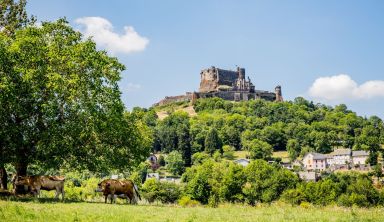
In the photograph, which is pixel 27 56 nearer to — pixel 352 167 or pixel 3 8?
pixel 3 8

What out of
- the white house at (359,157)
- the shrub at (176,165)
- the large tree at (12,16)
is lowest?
the shrub at (176,165)

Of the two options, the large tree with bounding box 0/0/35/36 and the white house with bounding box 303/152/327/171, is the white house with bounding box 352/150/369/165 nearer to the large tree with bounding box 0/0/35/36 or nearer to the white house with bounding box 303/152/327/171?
the white house with bounding box 303/152/327/171

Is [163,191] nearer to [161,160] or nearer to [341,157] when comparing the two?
[161,160]

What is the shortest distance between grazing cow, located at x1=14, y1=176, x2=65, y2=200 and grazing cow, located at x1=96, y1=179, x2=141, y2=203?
89.6 inches

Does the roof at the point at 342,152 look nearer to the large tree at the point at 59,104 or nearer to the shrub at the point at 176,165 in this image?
the shrub at the point at 176,165

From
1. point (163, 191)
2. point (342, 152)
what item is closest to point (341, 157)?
point (342, 152)

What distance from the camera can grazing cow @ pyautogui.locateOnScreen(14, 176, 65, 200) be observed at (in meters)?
23.0

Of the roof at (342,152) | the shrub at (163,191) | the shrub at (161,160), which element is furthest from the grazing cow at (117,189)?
the roof at (342,152)

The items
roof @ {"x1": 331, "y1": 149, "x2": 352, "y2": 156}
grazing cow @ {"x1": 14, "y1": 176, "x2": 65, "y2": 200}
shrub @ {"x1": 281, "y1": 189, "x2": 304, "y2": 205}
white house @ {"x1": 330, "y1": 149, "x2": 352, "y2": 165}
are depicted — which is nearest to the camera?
grazing cow @ {"x1": 14, "y1": 176, "x2": 65, "y2": 200}

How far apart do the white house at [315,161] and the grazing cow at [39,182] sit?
154753 millimetres

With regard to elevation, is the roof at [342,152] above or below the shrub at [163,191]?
above

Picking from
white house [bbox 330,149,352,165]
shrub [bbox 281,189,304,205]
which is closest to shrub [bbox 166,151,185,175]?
shrub [bbox 281,189,304,205]

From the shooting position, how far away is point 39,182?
75.8ft

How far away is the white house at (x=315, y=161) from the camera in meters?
169
